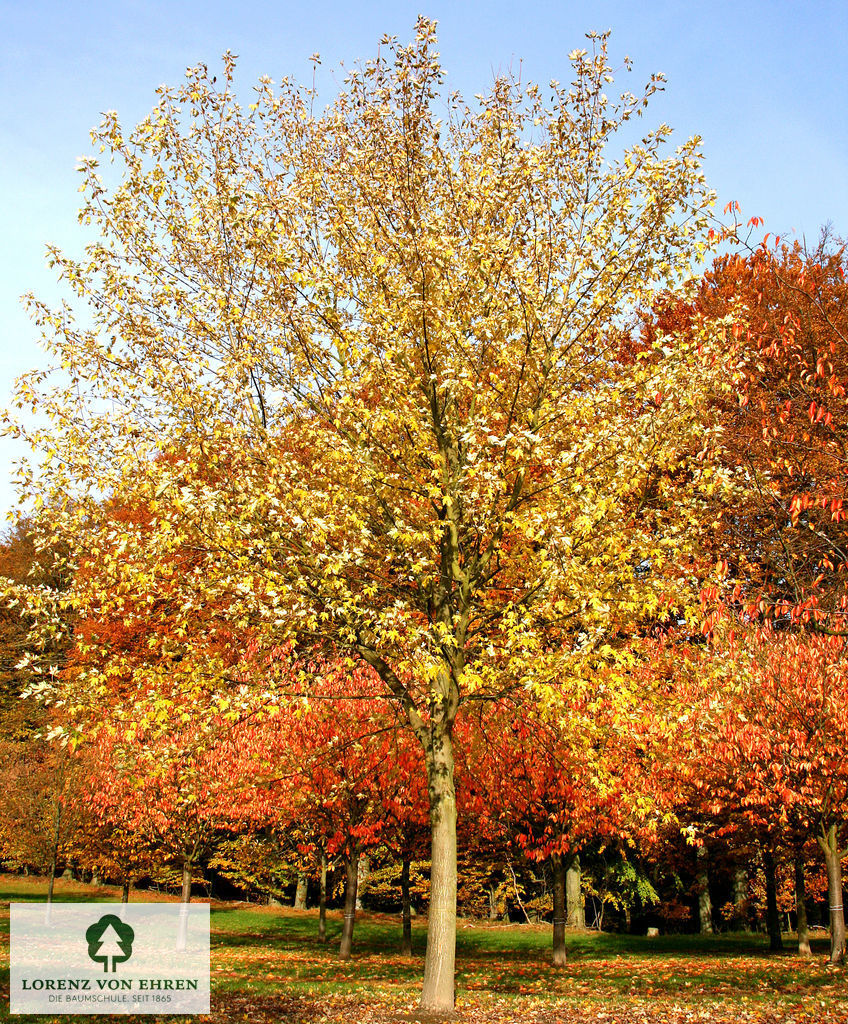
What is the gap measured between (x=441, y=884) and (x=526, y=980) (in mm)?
7215

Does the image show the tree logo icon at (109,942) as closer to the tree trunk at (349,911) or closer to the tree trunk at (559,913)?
the tree trunk at (349,911)

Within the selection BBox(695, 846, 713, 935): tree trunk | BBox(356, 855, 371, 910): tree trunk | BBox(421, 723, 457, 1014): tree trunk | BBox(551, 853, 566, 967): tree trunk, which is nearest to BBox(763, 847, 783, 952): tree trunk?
BBox(695, 846, 713, 935): tree trunk

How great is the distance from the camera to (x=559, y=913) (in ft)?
62.1

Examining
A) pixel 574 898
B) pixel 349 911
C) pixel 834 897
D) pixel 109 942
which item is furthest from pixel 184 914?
pixel 834 897

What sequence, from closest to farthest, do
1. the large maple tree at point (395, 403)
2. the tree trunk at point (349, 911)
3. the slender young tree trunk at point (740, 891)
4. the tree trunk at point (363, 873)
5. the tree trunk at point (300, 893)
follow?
the large maple tree at point (395, 403) → the tree trunk at point (349, 911) → the tree trunk at point (363, 873) → the slender young tree trunk at point (740, 891) → the tree trunk at point (300, 893)

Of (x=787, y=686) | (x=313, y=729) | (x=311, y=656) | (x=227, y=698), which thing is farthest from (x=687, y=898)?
(x=227, y=698)

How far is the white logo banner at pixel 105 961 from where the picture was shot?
10484 millimetres

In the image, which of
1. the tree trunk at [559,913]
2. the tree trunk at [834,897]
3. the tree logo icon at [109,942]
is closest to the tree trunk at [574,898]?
the tree trunk at [559,913]

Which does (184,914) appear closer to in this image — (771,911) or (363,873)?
(363,873)

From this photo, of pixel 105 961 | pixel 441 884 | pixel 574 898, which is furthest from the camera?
pixel 574 898

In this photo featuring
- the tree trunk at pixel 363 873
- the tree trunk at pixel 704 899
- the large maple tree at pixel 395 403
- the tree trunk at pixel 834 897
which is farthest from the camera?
the tree trunk at pixel 363 873

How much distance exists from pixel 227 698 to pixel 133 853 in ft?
67.2

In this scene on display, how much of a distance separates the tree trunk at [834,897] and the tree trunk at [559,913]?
19.6 ft

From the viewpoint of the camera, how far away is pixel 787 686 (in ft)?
58.7
